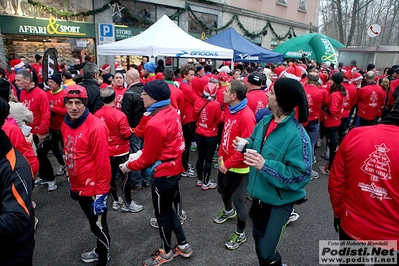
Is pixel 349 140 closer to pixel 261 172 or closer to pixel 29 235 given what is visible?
pixel 261 172

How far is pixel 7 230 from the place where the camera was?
1.68 meters

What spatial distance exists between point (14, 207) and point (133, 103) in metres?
3.47

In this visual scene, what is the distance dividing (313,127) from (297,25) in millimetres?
24641

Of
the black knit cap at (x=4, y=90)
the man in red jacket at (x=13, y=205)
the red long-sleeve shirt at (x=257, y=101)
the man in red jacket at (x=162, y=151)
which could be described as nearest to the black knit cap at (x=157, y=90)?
the man in red jacket at (x=162, y=151)

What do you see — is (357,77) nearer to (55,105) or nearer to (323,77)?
(323,77)

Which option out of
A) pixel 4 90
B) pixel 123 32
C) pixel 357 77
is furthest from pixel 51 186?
pixel 123 32

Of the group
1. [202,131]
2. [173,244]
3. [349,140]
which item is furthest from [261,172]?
[202,131]

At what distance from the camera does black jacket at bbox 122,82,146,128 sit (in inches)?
197

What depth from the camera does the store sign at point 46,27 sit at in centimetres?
1087

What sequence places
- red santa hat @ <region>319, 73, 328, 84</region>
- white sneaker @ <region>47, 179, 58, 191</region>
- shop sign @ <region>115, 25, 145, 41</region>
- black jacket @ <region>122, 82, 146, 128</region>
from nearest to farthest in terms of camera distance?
1. black jacket @ <region>122, 82, 146, 128</region>
2. white sneaker @ <region>47, 179, 58, 191</region>
3. red santa hat @ <region>319, 73, 328, 84</region>
4. shop sign @ <region>115, 25, 145, 41</region>

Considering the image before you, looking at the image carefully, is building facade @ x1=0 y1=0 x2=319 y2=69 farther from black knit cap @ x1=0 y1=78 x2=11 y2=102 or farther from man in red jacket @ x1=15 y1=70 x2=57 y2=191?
black knit cap @ x1=0 y1=78 x2=11 y2=102

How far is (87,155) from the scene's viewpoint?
2.97 m

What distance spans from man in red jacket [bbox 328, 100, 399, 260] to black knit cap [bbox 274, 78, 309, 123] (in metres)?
0.46

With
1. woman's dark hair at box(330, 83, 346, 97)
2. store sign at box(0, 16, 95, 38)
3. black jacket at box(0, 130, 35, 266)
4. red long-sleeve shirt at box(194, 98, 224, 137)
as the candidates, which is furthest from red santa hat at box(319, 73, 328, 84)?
store sign at box(0, 16, 95, 38)
